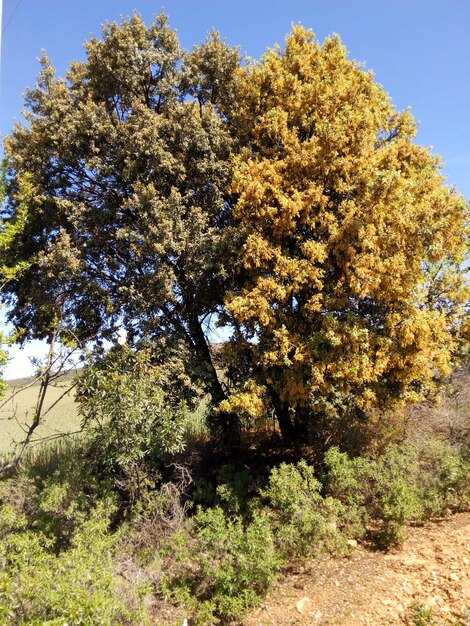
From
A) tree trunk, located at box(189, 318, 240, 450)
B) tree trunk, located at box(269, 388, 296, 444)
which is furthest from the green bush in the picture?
tree trunk, located at box(269, 388, 296, 444)

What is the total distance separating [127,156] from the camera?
7.64m

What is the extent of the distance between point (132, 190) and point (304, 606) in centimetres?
754

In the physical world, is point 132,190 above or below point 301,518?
above

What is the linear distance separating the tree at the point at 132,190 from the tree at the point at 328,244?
980mm

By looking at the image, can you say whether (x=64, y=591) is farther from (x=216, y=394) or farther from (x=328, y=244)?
(x=328, y=244)

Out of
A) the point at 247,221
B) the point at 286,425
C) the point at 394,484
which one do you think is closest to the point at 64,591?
the point at 394,484

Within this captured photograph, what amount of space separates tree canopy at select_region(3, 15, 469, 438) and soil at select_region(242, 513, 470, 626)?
2309 millimetres

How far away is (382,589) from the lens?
186 inches

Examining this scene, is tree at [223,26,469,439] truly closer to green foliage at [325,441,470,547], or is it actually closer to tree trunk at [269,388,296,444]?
green foliage at [325,441,470,547]

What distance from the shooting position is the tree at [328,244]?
642 cm

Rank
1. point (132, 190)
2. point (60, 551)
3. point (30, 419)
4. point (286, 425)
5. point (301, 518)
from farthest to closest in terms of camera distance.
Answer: point (30, 419) → point (286, 425) → point (132, 190) → point (60, 551) → point (301, 518)

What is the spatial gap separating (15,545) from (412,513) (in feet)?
19.6

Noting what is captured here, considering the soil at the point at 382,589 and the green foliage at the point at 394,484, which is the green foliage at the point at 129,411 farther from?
the green foliage at the point at 394,484

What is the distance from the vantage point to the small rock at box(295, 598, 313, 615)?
4.58m
